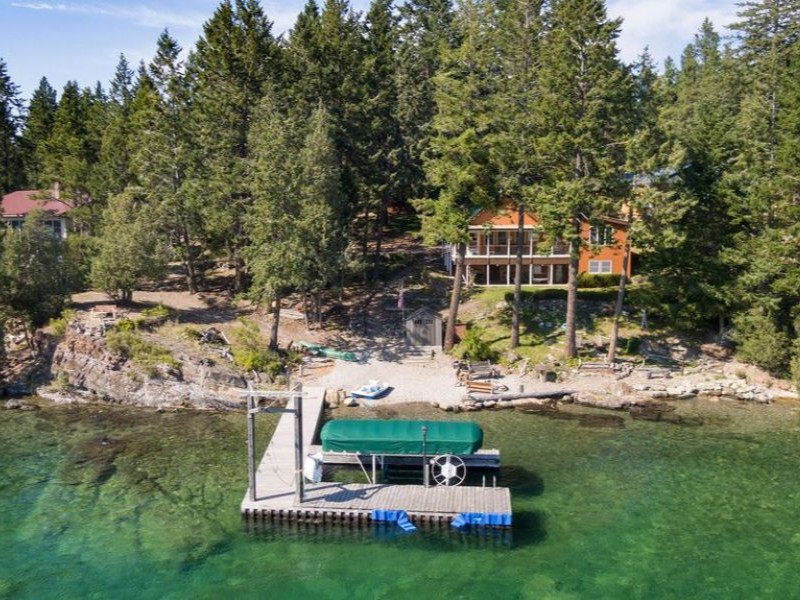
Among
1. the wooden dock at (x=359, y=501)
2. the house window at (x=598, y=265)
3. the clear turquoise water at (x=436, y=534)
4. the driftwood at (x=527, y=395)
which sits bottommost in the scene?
the clear turquoise water at (x=436, y=534)

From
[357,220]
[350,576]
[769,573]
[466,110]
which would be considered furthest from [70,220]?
[769,573]

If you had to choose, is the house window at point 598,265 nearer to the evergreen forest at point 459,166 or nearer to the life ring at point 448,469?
the evergreen forest at point 459,166

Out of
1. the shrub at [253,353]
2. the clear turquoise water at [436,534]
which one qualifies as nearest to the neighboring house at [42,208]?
the shrub at [253,353]

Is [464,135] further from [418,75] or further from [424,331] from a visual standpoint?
[418,75]

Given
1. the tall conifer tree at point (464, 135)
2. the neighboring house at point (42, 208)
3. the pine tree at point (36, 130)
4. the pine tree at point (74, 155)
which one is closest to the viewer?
the tall conifer tree at point (464, 135)

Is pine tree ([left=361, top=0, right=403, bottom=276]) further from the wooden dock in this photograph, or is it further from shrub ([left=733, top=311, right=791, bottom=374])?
the wooden dock

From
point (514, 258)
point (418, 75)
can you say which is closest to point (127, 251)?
point (514, 258)

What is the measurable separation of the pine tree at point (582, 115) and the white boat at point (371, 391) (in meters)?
13.8

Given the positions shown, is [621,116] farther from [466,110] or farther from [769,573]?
[769,573]

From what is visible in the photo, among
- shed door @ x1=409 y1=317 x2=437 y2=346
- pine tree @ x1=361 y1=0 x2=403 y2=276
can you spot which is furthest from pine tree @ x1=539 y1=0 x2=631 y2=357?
pine tree @ x1=361 y1=0 x2=403 y2=276

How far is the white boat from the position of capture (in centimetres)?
3975

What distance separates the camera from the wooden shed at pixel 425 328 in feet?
154

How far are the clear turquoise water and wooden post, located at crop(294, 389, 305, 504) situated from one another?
1605mm

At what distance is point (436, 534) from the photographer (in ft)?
82.5
